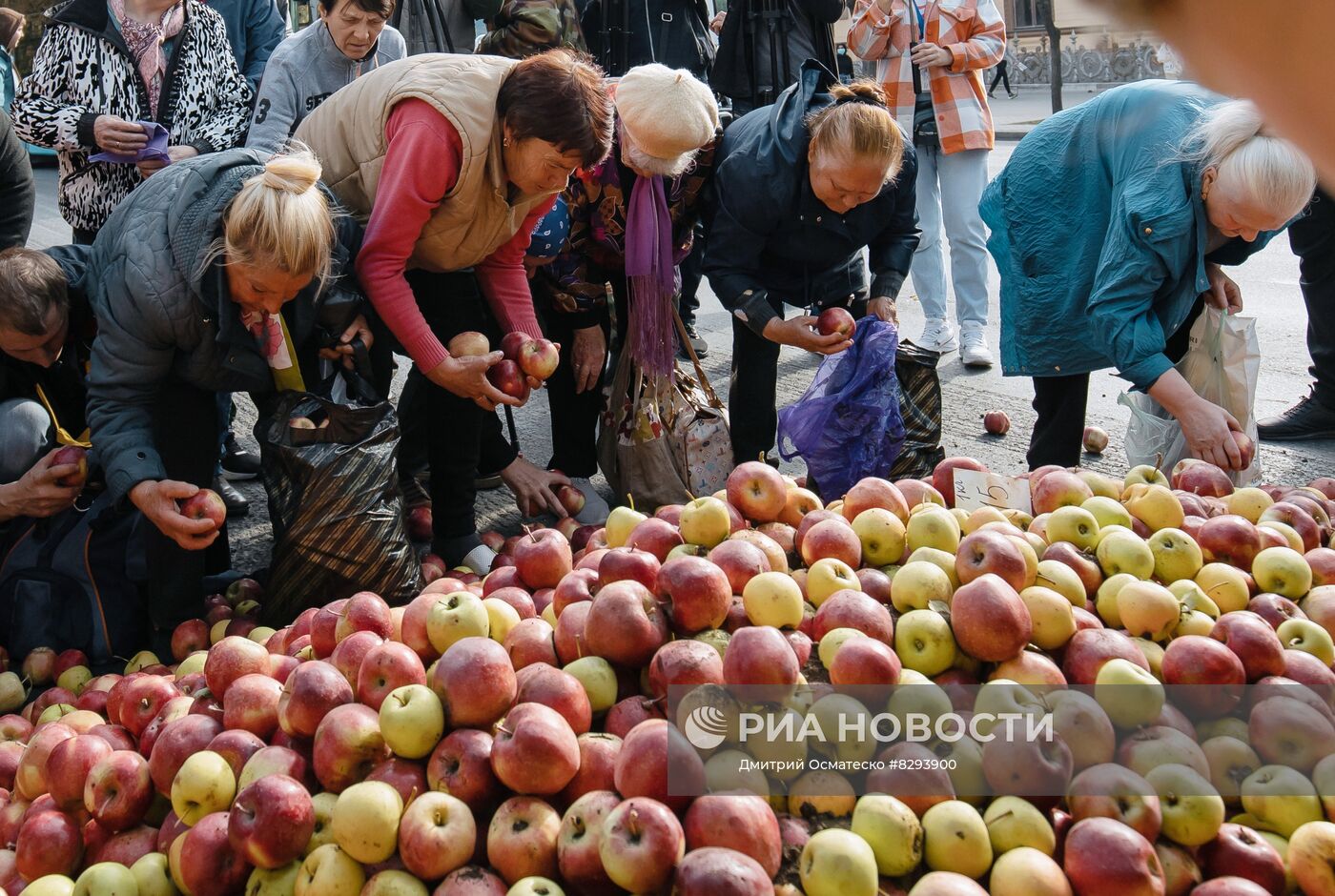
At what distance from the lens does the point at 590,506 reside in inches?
169

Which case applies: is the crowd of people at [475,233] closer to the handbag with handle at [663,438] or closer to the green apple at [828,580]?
the handbag with handle at [663,438]

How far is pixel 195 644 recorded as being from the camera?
3135 millimetres

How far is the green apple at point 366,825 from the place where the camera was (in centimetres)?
167

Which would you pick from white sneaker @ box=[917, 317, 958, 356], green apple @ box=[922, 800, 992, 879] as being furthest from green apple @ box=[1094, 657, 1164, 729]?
white sneaker @ box=[917, 317, 958, 356]

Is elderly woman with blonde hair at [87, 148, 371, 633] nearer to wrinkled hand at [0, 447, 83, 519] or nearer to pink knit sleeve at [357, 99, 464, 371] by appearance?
pink knit sleeve at [357, 99, 464, 371]

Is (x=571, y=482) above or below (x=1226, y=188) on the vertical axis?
below

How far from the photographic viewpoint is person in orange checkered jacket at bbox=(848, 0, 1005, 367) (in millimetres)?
5746

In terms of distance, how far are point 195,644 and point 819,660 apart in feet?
6.48

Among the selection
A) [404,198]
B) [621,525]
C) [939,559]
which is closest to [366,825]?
[621,525]

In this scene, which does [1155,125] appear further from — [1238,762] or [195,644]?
[195,644]

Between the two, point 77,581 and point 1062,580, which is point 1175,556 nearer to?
point 1062,580

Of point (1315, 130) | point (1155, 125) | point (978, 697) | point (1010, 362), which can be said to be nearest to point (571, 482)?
point (1010, 362)

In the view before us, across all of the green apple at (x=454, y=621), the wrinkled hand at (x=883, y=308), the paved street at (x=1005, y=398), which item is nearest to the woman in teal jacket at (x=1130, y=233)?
the wrinkled hand at (x=883, y=308)

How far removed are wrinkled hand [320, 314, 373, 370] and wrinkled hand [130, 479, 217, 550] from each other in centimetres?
60
